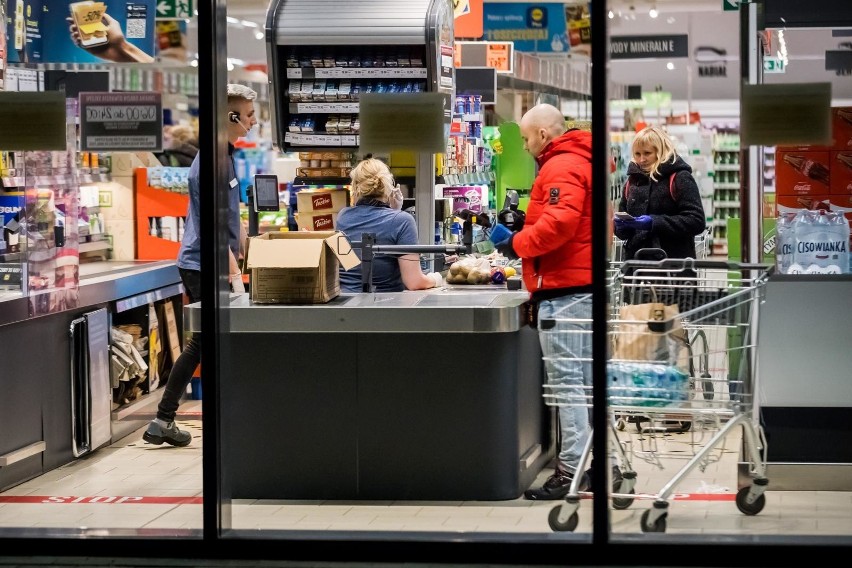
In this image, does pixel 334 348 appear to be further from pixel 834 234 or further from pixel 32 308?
pixel 834 234

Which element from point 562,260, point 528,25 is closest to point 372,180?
point 562,260

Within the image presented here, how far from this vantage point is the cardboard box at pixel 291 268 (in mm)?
5477

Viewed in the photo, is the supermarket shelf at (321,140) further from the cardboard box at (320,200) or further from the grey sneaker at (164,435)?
the grey sneaker at (164,435)

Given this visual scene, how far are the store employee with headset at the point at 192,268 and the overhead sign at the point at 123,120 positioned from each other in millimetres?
299

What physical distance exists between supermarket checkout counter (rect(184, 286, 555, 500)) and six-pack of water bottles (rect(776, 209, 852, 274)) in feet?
3.83

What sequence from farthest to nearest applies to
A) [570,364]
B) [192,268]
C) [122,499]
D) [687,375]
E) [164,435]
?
[164,435] < [192,268] < [122,499] < [570,364] < [687,375]

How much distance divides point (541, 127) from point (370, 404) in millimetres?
1387

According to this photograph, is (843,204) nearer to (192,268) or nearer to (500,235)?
(500,235)

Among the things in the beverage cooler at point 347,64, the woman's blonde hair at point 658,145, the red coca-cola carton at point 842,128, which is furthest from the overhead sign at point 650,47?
the red coca-cola carton at point 842,128

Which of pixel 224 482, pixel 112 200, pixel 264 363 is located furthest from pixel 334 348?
pixel 112 200

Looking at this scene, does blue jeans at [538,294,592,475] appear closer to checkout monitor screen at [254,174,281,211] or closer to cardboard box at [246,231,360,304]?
cardboard box at [246,231,360,304]

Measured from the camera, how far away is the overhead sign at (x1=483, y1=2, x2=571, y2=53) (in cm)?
1234

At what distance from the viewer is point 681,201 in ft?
23.4

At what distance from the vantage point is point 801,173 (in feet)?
18.6
